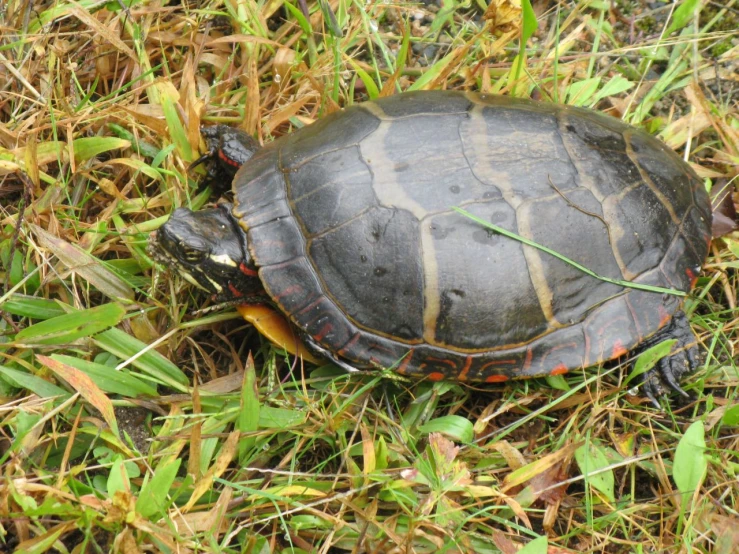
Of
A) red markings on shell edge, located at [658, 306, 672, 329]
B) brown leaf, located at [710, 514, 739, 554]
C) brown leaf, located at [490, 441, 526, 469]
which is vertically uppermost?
red markings on shell edge, located at [658, 306, 672, 329]

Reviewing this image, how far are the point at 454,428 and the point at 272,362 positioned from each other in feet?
2.85

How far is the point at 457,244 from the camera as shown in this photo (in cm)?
269

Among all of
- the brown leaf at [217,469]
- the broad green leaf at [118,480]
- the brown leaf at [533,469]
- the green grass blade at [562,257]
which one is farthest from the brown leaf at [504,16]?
the broad green leaf at [118,480]

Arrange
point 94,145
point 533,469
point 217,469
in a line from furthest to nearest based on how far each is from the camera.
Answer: point 94,145 < point 533,469 < point 217,469

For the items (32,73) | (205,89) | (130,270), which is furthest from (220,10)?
(130,270)

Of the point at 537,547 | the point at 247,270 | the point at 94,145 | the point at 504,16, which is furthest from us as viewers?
the point at 504,16

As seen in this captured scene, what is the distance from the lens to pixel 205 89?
3.68m

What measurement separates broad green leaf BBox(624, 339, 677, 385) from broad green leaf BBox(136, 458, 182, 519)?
198 cm

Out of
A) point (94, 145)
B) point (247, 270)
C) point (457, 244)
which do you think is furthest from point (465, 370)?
point (94, 145)

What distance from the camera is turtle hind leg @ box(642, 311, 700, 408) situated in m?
3.05

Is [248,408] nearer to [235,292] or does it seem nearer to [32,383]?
[235,292]

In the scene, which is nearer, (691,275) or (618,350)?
(618,350)

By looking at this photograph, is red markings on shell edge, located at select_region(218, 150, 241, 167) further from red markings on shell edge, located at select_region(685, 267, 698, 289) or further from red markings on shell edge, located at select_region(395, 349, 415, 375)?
red markings on shell edge, located at select_region(685, 267, 698, 289)

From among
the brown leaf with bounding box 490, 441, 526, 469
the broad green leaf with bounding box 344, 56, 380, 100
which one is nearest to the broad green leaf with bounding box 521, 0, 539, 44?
the broad green leaf with bounding box 344, 56, 380, 100
